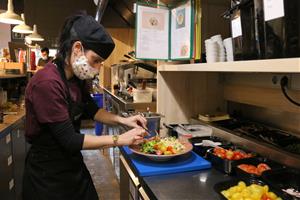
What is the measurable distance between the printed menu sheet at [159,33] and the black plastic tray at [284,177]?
0.82m

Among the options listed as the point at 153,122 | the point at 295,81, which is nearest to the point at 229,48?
the point at 295,81

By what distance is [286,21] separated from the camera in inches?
32.6

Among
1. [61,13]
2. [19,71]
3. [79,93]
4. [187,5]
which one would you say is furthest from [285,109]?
[61,13]

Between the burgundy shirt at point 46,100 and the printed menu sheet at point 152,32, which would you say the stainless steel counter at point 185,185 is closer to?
the burgundy shirt at point 46,100

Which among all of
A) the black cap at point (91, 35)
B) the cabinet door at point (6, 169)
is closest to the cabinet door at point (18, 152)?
the cabinet door at point (6, 169)

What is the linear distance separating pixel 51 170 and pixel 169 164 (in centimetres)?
59

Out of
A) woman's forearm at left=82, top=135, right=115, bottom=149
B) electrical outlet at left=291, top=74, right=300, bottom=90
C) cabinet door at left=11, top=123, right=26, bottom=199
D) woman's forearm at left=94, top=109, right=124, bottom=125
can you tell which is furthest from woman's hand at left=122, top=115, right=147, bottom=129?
cabinet door at left=11, top=123, right=26, bottom=199

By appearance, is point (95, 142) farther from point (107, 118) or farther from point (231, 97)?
point (231, 97)

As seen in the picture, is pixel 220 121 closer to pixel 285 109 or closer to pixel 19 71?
pixel 285 109

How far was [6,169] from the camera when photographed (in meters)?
2.34

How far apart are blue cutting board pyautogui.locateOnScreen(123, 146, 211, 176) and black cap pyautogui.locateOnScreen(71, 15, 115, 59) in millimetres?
568

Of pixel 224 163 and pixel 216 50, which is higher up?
pixel 216 50

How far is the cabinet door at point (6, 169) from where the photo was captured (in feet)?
7.29

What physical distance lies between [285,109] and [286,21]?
0.77m
